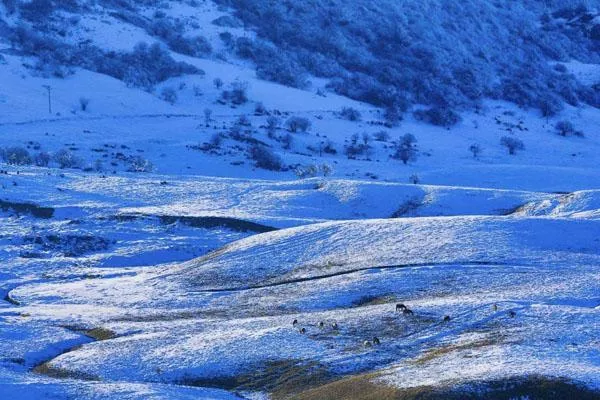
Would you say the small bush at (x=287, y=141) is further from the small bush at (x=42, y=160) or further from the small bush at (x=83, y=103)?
the small bush at (x=42, y=160)

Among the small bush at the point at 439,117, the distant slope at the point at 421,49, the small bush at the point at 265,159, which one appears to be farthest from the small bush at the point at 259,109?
the small bush at the point at 439,117

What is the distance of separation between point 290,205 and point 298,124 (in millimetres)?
40370

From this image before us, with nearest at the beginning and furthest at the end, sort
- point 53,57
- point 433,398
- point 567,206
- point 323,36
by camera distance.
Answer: point 433,398 < point 567,206 < point 53,57 < point 323,36

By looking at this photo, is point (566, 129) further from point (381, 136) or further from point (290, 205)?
point (290, 205)

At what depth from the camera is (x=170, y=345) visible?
3378 cm

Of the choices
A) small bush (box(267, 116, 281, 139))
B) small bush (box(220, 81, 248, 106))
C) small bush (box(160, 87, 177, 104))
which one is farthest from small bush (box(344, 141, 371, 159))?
small bush (box(160, 87, 177, 104))

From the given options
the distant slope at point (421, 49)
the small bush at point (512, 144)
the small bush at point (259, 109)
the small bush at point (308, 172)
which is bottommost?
the small bush at point (308, 172)

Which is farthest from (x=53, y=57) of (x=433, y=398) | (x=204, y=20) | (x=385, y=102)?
(x=433, y=398)

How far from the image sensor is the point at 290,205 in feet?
217

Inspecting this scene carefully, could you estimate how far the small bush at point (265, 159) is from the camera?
90.4 metres

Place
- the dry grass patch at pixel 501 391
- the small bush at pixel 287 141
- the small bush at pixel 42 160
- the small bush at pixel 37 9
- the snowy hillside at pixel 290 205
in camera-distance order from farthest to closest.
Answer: the small bush at pixel 37 9, the small bush at pixel 287 141, the small bush at pixel 42 160, the snowy hillside at pixel 290 205, the dry grass patch at pixel 501 391

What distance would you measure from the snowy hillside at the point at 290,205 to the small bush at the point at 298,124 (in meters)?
0.65

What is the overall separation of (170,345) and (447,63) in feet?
398

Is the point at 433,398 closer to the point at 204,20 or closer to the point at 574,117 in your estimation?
the point at 574,117
